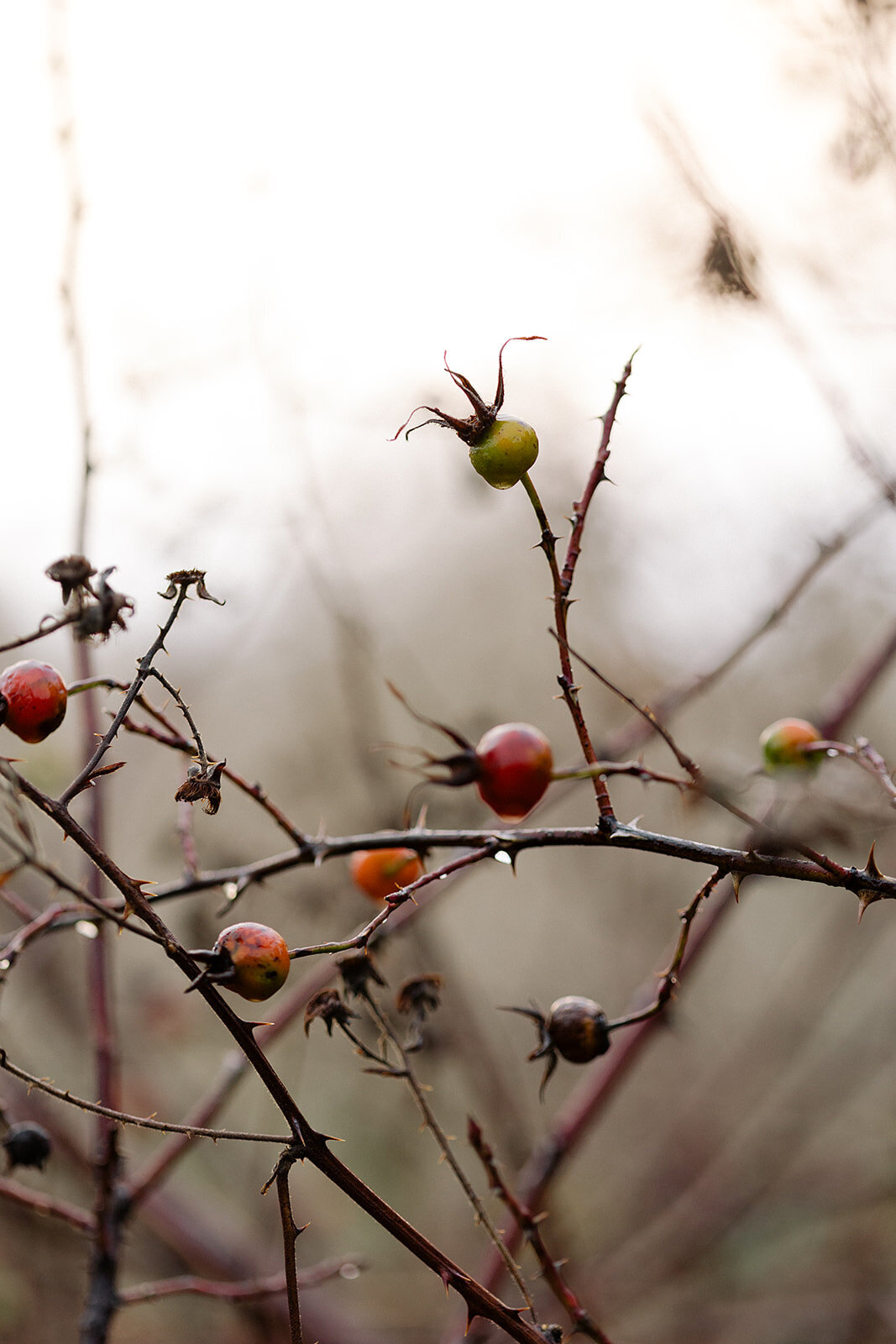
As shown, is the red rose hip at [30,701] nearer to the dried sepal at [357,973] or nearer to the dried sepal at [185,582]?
the dried sepal at [185,582]

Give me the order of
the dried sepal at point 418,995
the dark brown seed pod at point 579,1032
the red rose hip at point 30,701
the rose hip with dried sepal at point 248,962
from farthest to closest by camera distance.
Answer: the dried sepal at point 418,995
the dark brown seed pod at point 579,1032
the red rose hip at point 30,701
the rose hip with dried sepal at point 248,962

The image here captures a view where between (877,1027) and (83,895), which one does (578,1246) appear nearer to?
(877,1027)

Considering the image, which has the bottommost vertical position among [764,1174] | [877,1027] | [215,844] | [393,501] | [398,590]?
[764,1174]

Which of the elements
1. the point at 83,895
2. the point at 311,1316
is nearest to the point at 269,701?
the point at 311,1316

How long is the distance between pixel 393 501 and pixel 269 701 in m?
4.27

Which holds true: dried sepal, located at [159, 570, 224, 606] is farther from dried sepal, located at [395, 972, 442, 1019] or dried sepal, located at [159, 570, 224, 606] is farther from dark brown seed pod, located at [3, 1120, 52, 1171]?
dark brown seed pod, located at [3, 1120, 52, 1171]

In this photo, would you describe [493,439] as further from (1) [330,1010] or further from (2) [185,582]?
(1) [330,1010]

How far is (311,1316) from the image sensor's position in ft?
8.72

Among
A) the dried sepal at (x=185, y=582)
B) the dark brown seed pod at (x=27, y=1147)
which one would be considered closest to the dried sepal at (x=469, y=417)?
the dried sepal at (x=185, y=582)

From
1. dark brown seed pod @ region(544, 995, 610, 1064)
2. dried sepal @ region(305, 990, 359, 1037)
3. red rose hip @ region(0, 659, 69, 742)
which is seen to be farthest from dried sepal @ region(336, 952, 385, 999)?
red rose hip @ region(0, 659, 69, 742)

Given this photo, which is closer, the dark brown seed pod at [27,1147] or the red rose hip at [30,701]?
the red rose hip at [30,701]

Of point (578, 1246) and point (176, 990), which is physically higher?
point (176, 990)

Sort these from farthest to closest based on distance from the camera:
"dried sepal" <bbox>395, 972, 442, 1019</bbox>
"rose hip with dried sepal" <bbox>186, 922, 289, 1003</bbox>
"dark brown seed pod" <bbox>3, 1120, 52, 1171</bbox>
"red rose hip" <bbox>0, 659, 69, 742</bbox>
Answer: "dark brown seed pod" <bbox>3, 1120, 52, 1171</bbox> < "dried sepal" <bbox>395, 972, 442, 1019</bbox> < "red rose hip" <bbox>0, 659, 69, 742</bbox> < "rose hip with dried sepal" <bbox>186, 922, 289, 1003</bbox>

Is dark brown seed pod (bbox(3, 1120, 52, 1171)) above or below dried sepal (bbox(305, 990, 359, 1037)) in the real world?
below
